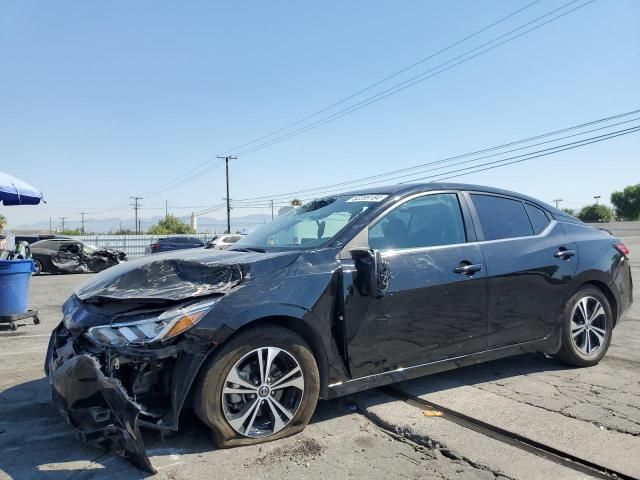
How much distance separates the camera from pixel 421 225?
397 centimetres

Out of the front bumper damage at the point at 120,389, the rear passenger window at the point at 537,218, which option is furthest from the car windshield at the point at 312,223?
the rear passenger window at the point at 537,218

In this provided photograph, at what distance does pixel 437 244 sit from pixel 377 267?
76cm

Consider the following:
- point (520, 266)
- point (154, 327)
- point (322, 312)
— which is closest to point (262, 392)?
point (322, 312)

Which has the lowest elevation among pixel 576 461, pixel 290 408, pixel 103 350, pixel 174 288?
pixel 576 461

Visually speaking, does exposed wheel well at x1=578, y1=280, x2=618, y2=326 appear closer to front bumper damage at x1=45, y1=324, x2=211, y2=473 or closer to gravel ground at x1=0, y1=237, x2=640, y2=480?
gravel ground at x1=0, y1=237, x2=640, y2=480

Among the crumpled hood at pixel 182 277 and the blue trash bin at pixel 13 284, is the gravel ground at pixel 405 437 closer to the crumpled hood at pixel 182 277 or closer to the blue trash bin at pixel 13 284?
the crumpled hood at pixel 182 277

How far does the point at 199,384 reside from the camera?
293 cm

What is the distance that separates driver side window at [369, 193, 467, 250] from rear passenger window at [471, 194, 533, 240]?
0.79ft

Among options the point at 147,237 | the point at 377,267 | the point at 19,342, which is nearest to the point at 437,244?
the point at 377,267

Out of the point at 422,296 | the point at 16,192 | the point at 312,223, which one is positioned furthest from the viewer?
the point at 16,192

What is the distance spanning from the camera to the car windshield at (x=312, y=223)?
3.82 metres

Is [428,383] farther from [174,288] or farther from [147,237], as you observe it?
[147,237]

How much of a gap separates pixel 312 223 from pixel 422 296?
105 centimetres

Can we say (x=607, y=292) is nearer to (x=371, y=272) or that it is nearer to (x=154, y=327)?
(x=371, y=272)
